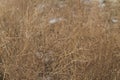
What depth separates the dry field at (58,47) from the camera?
2.54 metres

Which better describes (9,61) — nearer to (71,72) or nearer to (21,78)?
(21,78)

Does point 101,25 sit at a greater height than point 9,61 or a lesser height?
greater

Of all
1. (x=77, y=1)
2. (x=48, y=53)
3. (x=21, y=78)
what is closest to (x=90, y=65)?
(x=48, y=53)

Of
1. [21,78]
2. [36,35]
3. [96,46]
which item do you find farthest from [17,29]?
[96,46]

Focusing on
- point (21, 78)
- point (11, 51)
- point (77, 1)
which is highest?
point (77, 1)

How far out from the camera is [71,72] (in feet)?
8.27

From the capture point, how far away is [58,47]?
105 inches

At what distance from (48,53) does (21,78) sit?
0.30m

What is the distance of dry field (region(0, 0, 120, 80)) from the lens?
2.54 metres

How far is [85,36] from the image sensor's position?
271cm

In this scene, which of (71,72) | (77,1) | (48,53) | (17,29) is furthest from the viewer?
(77,1)

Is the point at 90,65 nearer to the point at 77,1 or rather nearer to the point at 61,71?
the point at 61,71

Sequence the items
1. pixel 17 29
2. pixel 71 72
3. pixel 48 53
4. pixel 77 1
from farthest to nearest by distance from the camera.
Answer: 1. pixel 77 1
2. pixel 17 29
3. pixel 48 53
4. pixel 71 72

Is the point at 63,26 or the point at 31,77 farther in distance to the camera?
the point at 63,26
